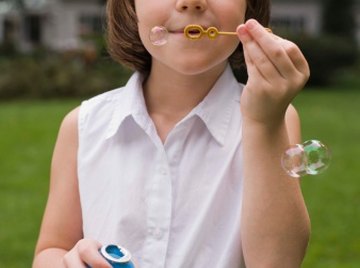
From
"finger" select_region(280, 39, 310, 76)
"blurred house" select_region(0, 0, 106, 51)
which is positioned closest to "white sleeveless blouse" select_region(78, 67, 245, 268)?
"finger" select_region(280, 39, 310, 76)

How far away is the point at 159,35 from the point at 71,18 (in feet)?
93.2

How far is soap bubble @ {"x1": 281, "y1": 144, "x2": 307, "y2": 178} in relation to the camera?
62.5 inches

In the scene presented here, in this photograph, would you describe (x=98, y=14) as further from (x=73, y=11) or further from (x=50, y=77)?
(x=50, y=77)

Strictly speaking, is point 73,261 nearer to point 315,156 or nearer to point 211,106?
point 211,106

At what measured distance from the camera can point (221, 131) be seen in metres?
1.80

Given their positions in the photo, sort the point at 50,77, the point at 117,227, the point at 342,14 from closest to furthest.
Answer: the point at 117,227 → the point at 50,77 → the point at 342,14

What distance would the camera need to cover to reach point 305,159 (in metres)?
1.72

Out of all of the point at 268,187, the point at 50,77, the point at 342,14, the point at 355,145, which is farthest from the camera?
the point at 342,14

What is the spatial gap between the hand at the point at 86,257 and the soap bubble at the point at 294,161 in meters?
0.42

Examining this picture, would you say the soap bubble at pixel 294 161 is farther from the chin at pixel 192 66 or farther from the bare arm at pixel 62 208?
the bare arm at pixel 62 208

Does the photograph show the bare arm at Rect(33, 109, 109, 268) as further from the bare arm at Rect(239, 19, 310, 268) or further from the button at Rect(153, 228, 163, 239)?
the bare arm at Rect(239, 19, 310, 268)

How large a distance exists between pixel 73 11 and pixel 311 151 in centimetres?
2828

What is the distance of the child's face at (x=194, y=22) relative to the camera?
161cm

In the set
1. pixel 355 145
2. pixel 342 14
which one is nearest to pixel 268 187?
pixel 355 145
